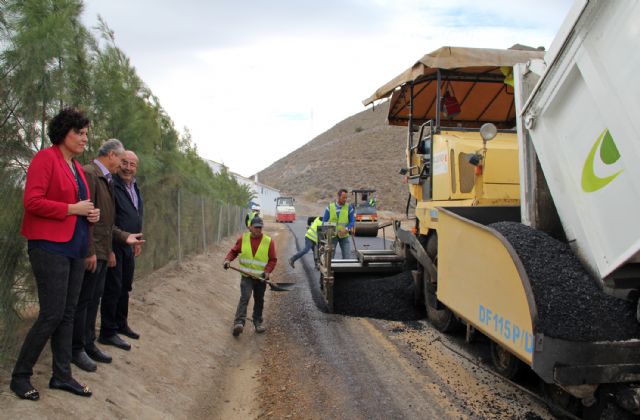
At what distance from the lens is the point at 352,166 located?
7012 centimetres

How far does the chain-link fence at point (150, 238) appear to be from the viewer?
375 cm

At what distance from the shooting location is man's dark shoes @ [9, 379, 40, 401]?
323 centimetres

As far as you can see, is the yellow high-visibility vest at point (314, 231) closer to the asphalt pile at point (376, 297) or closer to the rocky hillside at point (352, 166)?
the asphalt pile at point (376, 297)

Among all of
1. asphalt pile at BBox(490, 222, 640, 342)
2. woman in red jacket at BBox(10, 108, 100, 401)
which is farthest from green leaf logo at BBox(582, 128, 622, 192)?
woman in red jacket at BBox(10, 108, 100, 401)

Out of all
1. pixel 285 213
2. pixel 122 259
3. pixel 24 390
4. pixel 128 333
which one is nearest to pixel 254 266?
pixel 128 333

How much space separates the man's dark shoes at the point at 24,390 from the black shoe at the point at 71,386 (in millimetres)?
209

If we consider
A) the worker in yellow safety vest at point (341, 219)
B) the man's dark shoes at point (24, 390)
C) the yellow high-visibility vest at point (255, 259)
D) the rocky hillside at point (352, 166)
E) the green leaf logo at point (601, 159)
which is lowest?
the man's dark shoes at point (24, 390)

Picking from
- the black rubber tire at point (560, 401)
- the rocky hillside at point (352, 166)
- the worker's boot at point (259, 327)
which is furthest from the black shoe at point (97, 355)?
the rocky hillside at point (352, 166)

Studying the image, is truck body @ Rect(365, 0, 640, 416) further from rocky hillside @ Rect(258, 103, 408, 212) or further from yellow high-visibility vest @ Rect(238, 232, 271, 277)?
rocky hillside @ Rect(258, 103, 408, 212)

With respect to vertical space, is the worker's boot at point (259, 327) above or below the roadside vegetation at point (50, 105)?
below

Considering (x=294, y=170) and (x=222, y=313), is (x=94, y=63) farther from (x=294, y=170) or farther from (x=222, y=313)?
(x=294, y=170)

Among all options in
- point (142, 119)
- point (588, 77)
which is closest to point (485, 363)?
point (588, 77)

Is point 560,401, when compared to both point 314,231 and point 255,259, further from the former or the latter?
point 314,231

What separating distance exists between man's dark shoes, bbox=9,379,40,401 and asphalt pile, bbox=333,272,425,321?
4994mm
